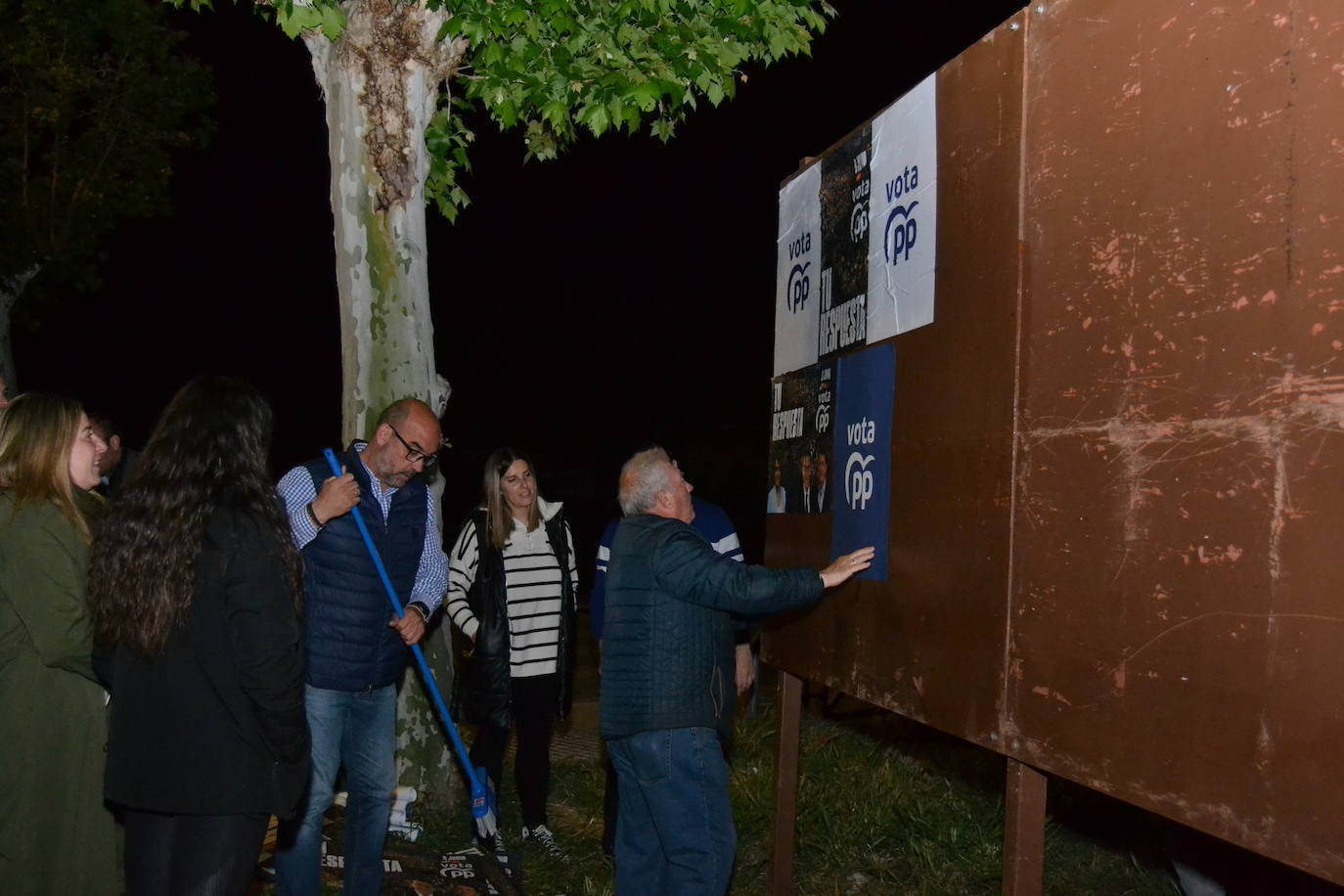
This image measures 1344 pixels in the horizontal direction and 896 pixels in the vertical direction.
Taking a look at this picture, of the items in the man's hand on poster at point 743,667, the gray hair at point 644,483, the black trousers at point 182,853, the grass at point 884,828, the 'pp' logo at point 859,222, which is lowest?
the grass at point 884,828

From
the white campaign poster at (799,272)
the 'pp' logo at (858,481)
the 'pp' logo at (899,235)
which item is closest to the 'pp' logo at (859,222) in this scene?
the 'pp' logo at (899,235)

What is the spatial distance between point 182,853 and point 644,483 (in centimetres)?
199

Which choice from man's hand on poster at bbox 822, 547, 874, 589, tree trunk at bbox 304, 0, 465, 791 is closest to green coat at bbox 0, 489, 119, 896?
man's hand on poster at bbox 822, 547, 874, 589

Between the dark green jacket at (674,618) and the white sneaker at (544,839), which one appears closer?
the dark green jacket at (674,618)

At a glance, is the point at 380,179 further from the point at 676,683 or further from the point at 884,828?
the point at 884,828

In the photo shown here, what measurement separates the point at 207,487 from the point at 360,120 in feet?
12.5

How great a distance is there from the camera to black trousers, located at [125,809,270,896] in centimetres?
317

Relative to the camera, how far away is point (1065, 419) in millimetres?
2885

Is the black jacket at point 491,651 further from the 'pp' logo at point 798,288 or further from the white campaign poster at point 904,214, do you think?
the white campaign poster at point 904,214

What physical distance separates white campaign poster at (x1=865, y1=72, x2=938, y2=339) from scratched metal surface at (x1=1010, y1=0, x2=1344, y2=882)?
555 mm

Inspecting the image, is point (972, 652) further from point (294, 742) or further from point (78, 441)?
point (78, 441)

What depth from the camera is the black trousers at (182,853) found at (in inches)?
125

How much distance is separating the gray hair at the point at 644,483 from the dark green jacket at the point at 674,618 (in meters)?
0.10

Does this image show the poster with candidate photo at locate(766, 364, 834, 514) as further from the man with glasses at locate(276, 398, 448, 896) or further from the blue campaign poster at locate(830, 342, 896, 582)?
the man with glasses at locate(276, 398, 448, 896)
